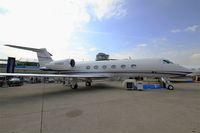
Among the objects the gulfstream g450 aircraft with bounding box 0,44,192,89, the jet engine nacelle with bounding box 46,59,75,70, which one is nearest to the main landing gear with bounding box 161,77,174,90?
the gulfstream g450 aircraft with bounding box 0,44,192,89

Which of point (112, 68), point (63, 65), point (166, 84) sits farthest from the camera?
point (63, 65)

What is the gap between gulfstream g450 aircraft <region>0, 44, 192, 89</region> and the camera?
1229cm

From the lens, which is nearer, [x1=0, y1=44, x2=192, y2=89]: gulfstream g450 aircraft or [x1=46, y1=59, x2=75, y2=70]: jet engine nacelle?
[x1=0, y1=44, x2=192, y2=89]: gulfstream g450 aircraft

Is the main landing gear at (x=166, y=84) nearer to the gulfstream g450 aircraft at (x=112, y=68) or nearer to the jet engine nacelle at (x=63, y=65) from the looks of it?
the gulfstream g450 aircraft at (x=112, y=68)

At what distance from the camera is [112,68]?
1438 centimetres

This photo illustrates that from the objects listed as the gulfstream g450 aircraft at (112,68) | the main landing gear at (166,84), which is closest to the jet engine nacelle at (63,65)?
the gulfstream g450 aircraft at (112,68)

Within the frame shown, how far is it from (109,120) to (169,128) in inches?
67.2

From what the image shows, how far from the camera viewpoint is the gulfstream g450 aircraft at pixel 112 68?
1229cm

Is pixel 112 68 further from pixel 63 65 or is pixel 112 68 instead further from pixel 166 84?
pixel 63 65

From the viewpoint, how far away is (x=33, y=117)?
16.0 ft

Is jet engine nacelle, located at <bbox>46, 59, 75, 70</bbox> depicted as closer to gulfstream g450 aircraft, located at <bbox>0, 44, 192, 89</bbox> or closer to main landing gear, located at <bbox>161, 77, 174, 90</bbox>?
gulfstream g450 aircraft, located at <bbox>0, 44, 192, 89</bbox>

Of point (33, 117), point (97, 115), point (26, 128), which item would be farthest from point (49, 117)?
point (97, 115)

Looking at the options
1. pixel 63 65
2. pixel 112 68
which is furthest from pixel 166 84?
pixel 63 65

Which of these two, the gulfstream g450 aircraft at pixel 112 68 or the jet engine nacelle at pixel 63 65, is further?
the jet engine nacelle at pixel 63 65
